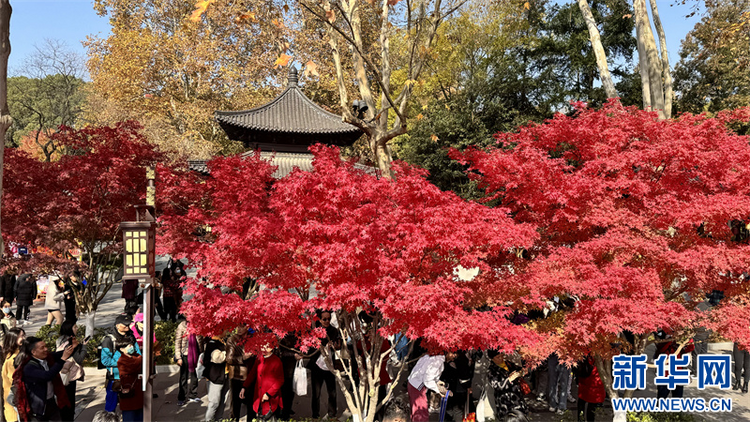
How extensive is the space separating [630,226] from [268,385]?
507 centimetres

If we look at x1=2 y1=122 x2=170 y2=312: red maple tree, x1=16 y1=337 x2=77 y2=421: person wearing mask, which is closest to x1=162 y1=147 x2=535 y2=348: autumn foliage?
x1=16 y1=337 x2=77 y2=421: person wearing mask

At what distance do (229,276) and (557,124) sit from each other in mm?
5033

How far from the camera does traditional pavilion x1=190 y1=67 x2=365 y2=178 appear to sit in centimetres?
1426

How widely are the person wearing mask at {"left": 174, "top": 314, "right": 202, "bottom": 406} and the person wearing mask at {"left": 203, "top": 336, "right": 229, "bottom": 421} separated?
0.71 metres

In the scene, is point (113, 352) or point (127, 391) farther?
point (113, 352)

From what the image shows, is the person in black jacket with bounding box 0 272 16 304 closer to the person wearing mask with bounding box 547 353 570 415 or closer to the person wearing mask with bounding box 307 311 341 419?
the person wearing mask with bounding box 307 311 341 419

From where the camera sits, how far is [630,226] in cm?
585

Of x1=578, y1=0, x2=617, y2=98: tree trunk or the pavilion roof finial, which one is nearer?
x1=578, y1=0, x2=617, y2=98: tree trunk

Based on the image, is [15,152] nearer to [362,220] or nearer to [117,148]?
[117,148]

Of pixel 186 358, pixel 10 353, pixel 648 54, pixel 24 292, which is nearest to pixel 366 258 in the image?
pixel 186 358

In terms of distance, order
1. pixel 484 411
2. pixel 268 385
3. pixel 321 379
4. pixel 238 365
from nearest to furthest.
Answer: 1. pixel 268 385
2. pixel 238 365
3. pixel 484 411
4. pixel 321 379

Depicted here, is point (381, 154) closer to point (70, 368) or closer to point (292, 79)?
point (70, 368)

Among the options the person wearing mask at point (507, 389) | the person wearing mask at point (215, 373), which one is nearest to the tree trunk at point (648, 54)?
the person wearing mask at point (507, 389)

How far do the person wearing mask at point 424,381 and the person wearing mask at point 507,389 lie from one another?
2.26 feet
